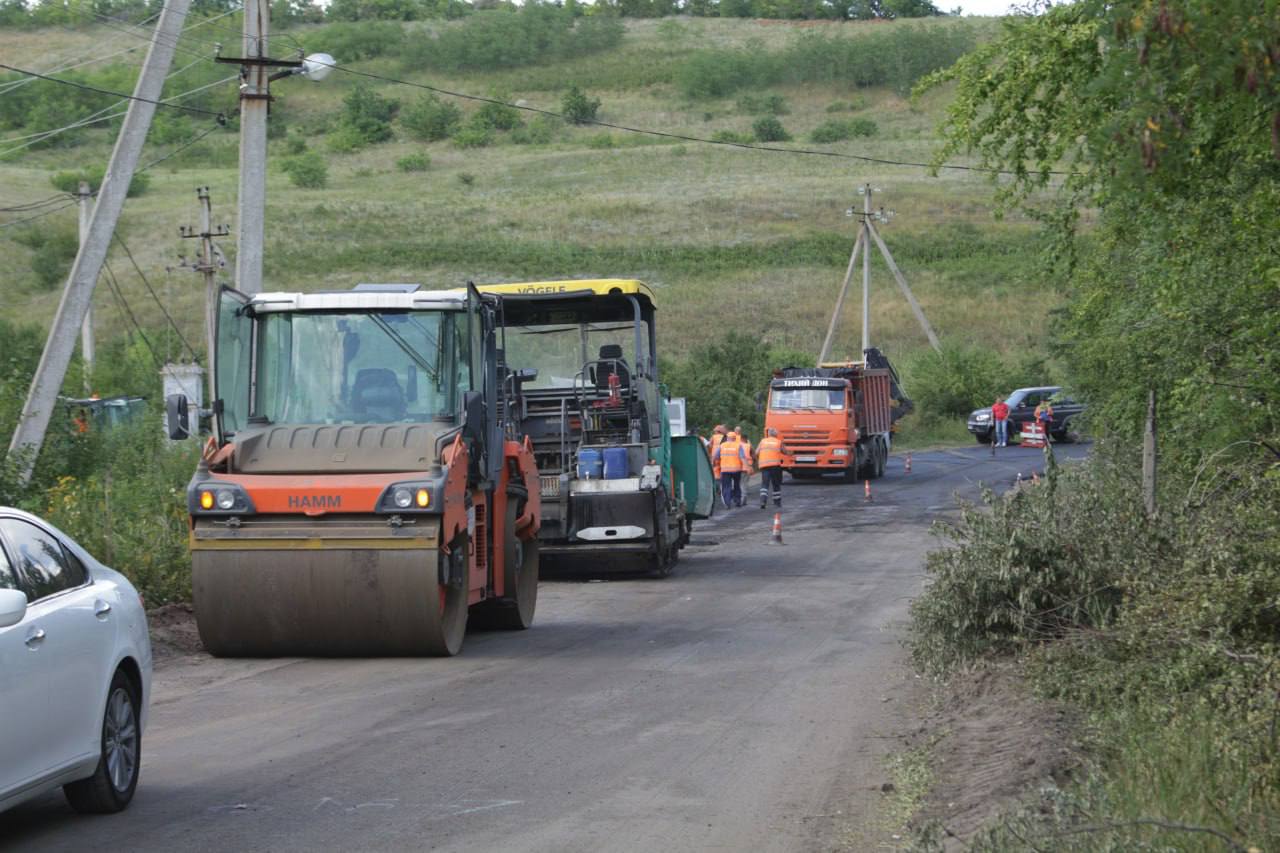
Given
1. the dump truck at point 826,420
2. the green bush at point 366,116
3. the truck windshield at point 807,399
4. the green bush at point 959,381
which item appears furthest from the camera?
the green bush at point 366,116

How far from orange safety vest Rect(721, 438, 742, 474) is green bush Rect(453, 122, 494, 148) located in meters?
91.0

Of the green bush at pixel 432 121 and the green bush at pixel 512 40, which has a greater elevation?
the green bush at pixel 512 40

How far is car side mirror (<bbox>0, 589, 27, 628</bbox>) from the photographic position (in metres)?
6.31

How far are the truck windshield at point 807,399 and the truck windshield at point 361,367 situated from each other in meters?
25.7

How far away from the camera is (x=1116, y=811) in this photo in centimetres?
630

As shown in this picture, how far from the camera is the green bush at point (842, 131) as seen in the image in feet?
389

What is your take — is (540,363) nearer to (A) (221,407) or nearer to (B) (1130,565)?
(A) (221,407)

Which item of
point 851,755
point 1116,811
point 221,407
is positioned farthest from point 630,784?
point 221,407

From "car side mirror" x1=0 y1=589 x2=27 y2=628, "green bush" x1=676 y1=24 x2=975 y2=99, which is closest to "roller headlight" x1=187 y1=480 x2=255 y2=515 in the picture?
"car side mirror" x1=0 y1=589 x2=27 y2=628

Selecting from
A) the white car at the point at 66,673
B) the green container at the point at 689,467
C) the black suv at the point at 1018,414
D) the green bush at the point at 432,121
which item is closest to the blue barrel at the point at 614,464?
the green container at the point at 689,467

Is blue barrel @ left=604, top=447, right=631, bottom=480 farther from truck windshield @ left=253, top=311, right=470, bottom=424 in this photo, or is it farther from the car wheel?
the car wheel

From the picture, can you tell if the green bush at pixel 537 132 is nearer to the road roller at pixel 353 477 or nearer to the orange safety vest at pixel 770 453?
the orange safety vest at pixel 770 453

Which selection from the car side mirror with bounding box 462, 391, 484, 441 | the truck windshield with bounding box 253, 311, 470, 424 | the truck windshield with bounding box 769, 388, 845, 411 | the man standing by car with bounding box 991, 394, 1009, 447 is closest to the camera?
the car side mirror with bounding box 462, 391, 484, 441

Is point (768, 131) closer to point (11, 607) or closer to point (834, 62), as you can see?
point (834, 62)
